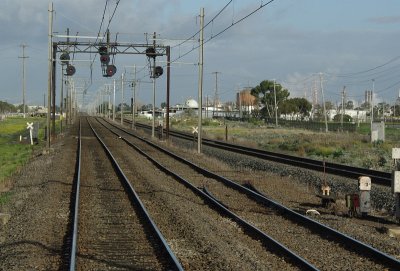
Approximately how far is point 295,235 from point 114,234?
362cm

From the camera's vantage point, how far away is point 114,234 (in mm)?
12305

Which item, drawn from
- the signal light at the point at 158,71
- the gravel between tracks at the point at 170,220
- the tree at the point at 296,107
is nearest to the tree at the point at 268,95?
the tree at the point at 296,107

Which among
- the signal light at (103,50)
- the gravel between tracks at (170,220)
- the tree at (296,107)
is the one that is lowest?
the gravel between tracks at (170,220)

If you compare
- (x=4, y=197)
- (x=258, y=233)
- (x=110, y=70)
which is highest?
(x=110, y=70)

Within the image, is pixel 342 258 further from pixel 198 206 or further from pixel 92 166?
pixel 92 166

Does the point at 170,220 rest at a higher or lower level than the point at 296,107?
lower

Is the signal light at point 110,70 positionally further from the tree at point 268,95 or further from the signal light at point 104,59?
the tree at point 268,95

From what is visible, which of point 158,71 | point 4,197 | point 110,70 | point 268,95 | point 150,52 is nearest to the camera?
point 4,197

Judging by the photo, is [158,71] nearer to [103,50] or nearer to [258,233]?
[103,50]

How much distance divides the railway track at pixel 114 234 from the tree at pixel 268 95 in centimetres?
12234

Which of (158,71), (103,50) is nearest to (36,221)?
(103,50)

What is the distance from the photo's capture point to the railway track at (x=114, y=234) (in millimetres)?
9836

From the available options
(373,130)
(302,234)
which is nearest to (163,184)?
(302,234)

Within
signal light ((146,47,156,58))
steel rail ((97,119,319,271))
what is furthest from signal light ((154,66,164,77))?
steel rail ((97,119,319,271))
